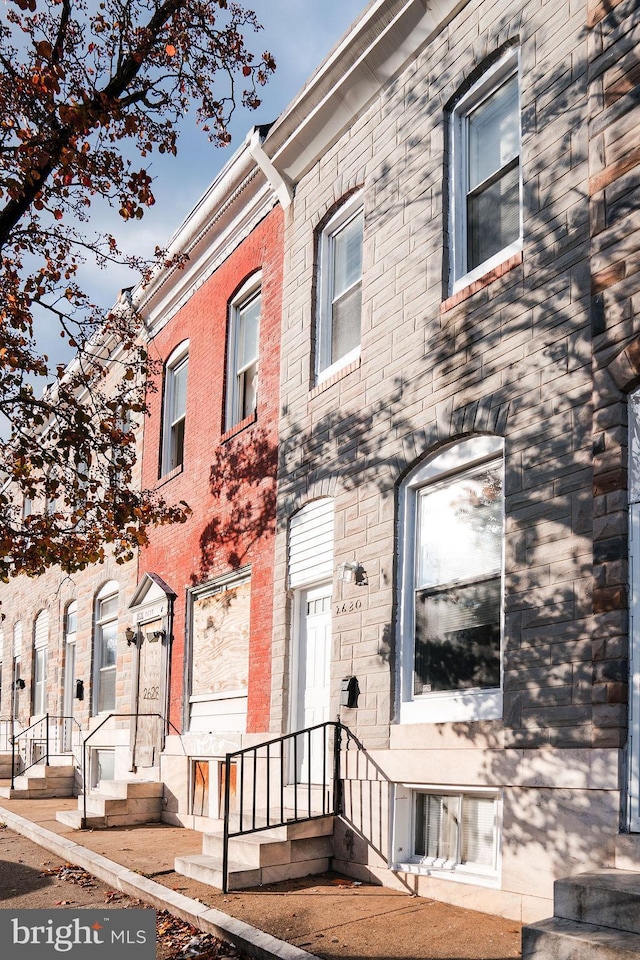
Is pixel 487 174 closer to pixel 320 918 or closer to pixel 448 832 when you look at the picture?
pixel 448 832

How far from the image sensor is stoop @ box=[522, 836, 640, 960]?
4.99 m

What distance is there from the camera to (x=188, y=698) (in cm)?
1392

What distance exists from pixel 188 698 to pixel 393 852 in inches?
233

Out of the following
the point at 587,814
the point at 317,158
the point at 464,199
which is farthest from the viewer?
the point at 317,158

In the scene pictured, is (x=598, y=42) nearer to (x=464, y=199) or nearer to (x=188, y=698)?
(x=464, y=199)

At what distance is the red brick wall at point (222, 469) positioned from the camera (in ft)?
39.3

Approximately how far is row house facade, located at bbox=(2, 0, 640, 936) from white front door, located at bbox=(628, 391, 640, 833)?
0.06 ft

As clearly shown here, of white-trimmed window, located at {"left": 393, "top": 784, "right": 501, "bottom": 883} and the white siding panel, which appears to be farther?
the white siding panel

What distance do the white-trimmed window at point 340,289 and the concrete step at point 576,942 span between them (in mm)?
6618

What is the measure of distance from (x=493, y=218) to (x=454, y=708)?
431 centimetres

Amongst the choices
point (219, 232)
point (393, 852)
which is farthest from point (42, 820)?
point (219, 232)

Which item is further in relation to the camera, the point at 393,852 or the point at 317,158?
the point at 317,158

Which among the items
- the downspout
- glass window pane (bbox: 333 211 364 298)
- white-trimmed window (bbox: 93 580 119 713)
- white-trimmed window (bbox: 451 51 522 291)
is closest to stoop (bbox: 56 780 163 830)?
white-trimmed window (bbox: 93 580 119 713)

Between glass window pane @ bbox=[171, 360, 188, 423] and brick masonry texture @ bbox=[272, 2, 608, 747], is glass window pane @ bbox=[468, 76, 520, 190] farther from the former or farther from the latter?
glass window pane @ bbox=[171, 360, 188, 423]
